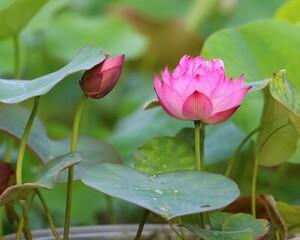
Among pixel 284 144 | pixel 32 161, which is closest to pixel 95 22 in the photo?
pixel 32 161

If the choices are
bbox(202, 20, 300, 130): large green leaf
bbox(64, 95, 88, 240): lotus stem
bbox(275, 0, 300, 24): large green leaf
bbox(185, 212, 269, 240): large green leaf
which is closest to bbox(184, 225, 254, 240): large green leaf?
bbox(185, 212, 269, 240): large green leaf

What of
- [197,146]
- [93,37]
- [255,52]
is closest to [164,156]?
[197,146]

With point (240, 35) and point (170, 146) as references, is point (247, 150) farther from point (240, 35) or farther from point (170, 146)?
point (170, 146)

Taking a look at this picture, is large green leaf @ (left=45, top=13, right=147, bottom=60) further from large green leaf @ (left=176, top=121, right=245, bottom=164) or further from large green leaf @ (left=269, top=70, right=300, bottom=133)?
large green leaf @ (left=269, top=70, right=300, bottom=133)

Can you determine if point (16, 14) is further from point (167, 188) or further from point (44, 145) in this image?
point (167, 188)

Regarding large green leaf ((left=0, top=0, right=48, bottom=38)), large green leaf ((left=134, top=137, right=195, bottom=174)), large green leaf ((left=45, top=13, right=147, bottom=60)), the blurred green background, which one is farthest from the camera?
large green leaf ((left=45, top=13, right=147, bottom=60))

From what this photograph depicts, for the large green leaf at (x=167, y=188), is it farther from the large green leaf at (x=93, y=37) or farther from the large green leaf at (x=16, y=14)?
the large green leaf at (x=93, y=37)
